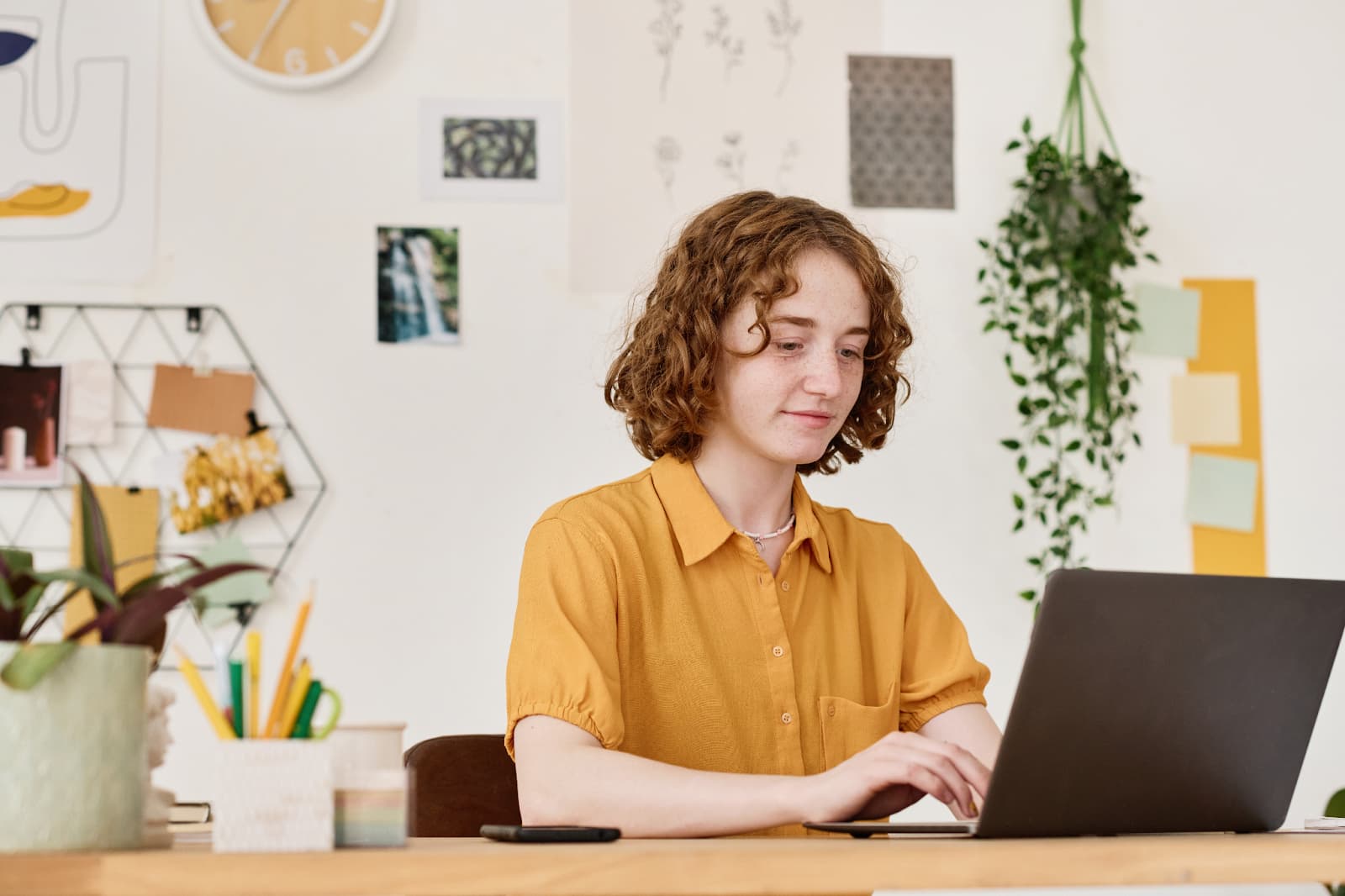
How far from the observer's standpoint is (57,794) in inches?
29.0

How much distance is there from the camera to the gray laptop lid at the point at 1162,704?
89 centimetres

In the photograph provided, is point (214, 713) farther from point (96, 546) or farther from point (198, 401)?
point (198, 401)

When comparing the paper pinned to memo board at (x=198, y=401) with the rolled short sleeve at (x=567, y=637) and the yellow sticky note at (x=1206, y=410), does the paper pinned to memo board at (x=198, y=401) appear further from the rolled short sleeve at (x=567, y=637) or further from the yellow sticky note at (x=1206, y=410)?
the yellow sticky note at (x=1206, y=410)

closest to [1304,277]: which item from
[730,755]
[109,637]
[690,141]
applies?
[690,141]

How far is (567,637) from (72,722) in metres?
0.55

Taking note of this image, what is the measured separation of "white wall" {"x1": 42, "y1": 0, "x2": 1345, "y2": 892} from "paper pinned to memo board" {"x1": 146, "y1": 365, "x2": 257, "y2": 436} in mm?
84

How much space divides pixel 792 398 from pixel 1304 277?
1.61 m

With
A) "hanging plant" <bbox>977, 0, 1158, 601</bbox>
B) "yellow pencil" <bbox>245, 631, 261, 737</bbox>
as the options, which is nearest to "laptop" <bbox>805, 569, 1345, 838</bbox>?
"yellow pencil" <bbox>245, 631, 261, 737</bbox>

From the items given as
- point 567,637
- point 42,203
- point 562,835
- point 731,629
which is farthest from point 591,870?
point 42,203

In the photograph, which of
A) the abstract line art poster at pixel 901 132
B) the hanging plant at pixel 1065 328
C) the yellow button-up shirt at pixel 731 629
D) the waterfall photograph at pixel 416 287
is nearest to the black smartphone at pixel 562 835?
the yellow button-up shirt at pixel 731 629

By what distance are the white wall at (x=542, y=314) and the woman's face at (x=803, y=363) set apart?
3.18ft

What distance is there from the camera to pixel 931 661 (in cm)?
157

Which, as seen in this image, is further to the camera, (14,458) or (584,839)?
(14,458)

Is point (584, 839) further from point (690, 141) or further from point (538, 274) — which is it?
point (690, 141)
